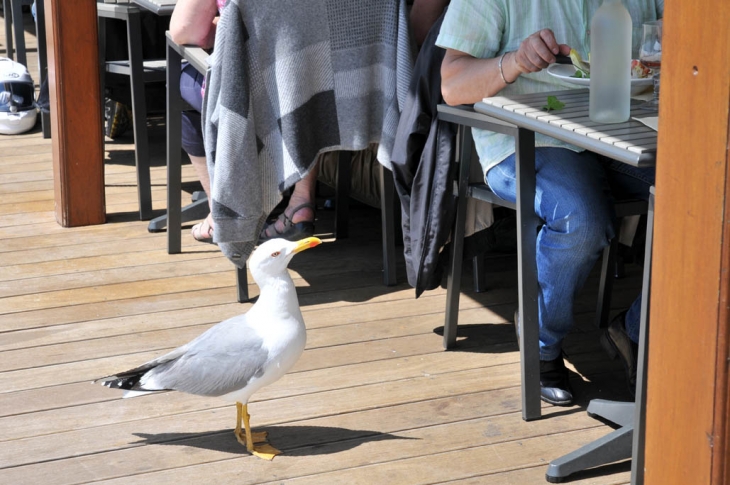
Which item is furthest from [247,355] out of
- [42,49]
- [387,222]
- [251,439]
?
[42,49]

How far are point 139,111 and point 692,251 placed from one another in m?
2.76

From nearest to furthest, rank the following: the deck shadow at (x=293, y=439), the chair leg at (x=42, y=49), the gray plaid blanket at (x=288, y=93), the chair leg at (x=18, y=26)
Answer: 1. the deck shadow at (x=293, y=439)
2. the gray plaid blanket at (x=288, y=93)
3. the chair leg at (x=42, y=49)
4. the chair leg at (x=18, y=26)

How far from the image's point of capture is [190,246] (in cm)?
377

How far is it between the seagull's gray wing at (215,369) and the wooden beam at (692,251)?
917 mm

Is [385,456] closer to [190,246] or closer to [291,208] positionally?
[291,208]

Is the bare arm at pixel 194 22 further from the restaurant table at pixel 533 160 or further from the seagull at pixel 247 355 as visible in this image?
the seagull at pixel 247 355

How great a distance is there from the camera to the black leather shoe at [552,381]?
100.0 inches

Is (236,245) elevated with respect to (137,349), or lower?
elevated

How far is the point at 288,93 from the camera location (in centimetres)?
298

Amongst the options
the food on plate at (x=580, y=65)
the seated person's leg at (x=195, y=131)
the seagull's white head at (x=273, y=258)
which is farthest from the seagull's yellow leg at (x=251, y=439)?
the seated person's leg at (x=195, y=131)

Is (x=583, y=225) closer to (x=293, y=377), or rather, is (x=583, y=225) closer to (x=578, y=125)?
(x=578, y=125)

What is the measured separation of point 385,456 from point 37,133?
3750mm

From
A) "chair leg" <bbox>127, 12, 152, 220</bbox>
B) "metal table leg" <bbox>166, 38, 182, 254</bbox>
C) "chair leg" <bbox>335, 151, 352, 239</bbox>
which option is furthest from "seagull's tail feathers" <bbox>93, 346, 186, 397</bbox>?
"chair leg" <bbox>127, 12, 152, 220</bbox>

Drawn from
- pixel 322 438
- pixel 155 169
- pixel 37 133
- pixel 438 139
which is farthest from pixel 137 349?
pixel 37 133
